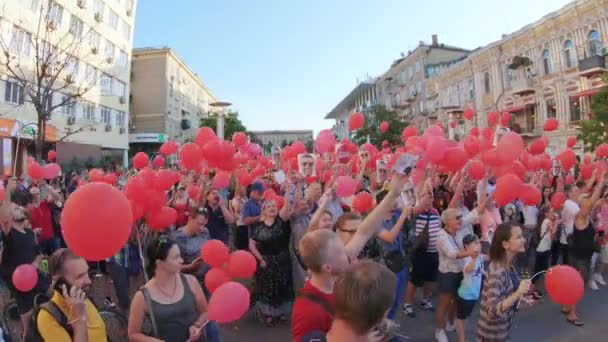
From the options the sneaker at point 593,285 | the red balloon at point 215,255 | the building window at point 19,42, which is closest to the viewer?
the red balloon at point 215,255

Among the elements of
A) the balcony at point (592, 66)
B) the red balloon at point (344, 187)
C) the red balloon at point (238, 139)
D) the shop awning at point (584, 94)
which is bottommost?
the red balloon at point (344, 187)

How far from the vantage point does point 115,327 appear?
2.81m

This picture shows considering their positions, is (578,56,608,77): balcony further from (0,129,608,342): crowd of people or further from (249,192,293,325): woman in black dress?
(249,192,293,325): woman in black dress

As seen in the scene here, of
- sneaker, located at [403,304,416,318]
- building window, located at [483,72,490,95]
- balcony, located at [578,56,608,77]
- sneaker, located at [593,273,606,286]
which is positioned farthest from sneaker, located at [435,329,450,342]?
building window, located at [483,72,490,95]

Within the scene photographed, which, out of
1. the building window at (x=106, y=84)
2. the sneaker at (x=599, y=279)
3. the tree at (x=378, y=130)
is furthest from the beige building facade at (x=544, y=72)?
the building window at (x=106, y=84)

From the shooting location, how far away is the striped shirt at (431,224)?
5.33 m

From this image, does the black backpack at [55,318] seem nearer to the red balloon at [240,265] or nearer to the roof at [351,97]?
the red balloon at [240,265]

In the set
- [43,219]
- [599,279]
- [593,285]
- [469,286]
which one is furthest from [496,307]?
[43,219]

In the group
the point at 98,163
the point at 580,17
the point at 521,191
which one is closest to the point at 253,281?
the point at 521,191

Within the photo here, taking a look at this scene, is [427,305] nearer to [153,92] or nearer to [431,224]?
[431,224]

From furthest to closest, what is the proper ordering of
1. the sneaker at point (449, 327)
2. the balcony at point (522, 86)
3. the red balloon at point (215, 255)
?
the balcony at point (522, 86) → the sneaker at point (449, 327) → the red balloon at point (215, 255)

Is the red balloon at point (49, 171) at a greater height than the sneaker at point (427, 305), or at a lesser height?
greater

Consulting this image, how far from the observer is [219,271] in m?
3.37

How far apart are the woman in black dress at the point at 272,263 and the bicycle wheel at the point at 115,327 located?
7.82 feet
